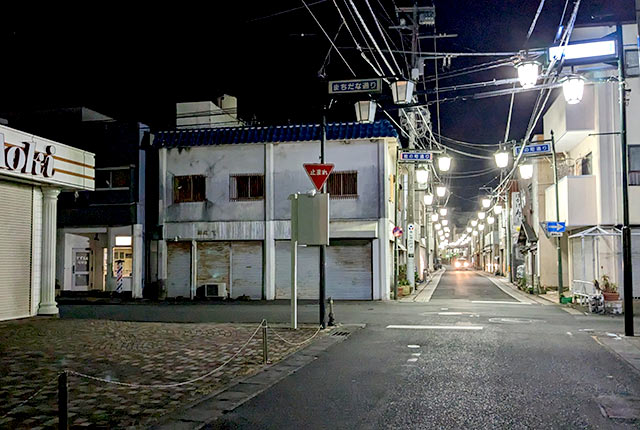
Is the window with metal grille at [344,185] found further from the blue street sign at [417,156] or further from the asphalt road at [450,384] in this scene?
the asphalt road at [450,384]

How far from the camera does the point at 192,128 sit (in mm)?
30672

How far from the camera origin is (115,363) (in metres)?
11.1

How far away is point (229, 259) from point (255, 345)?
625 inches

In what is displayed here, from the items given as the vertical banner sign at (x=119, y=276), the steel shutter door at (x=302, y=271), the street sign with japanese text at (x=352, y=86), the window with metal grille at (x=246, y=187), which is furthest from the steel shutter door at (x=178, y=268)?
the street sign with japanese text at (x=352, y=86)

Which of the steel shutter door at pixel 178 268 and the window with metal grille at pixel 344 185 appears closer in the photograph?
the window with metal grille at pixel 344 185

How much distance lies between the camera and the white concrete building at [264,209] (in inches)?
1078

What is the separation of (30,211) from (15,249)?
132 cm

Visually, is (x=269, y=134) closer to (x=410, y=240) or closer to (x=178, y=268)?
(x=178, y=268)

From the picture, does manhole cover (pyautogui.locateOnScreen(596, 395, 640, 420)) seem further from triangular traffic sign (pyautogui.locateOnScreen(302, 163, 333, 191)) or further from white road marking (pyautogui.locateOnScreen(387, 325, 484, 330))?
triangular traffic sign (pyautogui.locateOnScreen(302, 163, 333, 191))

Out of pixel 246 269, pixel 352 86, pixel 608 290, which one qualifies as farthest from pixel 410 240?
pixel 352 86

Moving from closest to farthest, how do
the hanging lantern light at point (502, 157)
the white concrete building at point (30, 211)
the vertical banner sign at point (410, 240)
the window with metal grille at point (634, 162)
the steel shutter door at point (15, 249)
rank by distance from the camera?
1. the white concrete building at point (30, 211)
2. the steel shutter door at point (15, 249)
3. the hanging lantern light at point (502, 157)
4. the window with metal grille at point (634, 162)
5. the vertical banner sign at point (410, 240)

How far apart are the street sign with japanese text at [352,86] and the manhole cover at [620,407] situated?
921 centimetres

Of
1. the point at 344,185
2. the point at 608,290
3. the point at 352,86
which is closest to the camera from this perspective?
the point at 352,86

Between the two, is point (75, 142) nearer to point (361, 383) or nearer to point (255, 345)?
point (255, 345)
